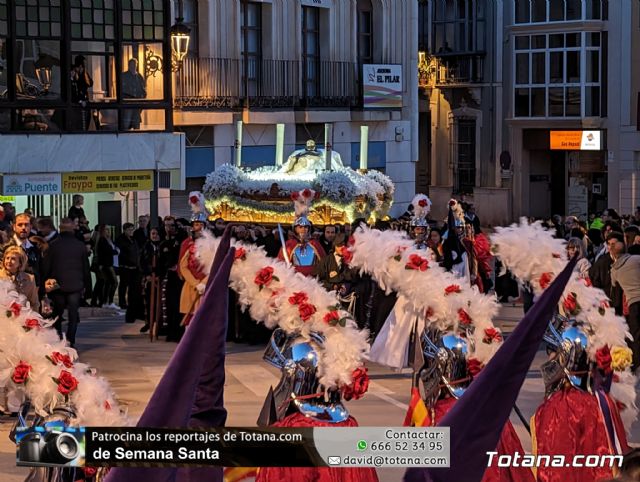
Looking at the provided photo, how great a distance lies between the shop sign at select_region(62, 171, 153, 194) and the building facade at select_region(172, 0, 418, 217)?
22.0ft

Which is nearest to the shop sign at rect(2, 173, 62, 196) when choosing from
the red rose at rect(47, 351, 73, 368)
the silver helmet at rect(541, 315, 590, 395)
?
the silver helmet at rect(541, 315, 590, 395)

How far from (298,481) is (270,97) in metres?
26.0

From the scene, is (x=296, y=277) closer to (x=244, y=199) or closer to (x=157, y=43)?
(x=244, y=199)

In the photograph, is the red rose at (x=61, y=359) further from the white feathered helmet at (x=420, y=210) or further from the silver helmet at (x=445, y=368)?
the white feathered helmet at (x=420, y=210)

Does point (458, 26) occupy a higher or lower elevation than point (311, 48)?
higher

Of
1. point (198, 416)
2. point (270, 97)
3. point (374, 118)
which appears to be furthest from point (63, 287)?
point (374, 118)

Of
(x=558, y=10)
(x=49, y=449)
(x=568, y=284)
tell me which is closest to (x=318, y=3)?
(x=558, y=10)

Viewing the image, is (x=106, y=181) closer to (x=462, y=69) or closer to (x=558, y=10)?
(x=558, y=10)

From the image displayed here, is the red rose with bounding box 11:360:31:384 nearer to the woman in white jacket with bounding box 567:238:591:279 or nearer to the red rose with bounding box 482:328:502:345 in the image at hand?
the red rose with bounding box 482:328:502:345

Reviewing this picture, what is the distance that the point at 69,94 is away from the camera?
25516 millimetres

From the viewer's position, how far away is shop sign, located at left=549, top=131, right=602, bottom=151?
45.0m

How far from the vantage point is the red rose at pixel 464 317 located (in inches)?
414

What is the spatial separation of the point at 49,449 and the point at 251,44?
2873 centimetres

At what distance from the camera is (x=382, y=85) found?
123 feet
